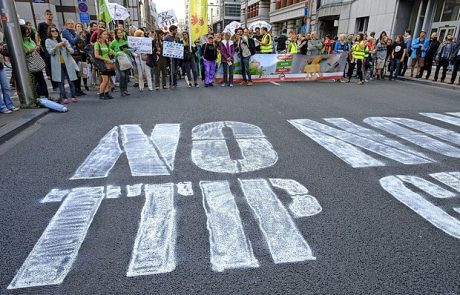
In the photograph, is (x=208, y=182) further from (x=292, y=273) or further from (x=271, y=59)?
(x=271, y=59)

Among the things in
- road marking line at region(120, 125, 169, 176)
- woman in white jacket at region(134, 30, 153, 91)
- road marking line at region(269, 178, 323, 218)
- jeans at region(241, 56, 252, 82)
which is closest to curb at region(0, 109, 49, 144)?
road marking line at region(120, 125, 169, 176)

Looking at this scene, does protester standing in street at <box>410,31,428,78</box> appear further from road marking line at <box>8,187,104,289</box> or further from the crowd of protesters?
road marking line at <box>8,187,104,289</box>

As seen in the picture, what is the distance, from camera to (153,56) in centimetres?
1083

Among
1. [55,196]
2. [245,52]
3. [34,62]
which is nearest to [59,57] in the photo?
[34,62]

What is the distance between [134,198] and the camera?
339 cm

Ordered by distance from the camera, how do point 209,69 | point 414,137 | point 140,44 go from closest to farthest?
1. point 414,137
2. point 140,44
3. point 209,69

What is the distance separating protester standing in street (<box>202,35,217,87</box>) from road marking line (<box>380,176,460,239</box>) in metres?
8.81

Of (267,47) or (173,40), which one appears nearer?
(173,40)

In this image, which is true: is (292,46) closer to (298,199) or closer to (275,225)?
(298,199)

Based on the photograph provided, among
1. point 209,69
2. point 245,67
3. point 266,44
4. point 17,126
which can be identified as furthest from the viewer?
point 266,44

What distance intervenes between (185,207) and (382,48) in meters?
13.1

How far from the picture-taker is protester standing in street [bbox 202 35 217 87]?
11.5m

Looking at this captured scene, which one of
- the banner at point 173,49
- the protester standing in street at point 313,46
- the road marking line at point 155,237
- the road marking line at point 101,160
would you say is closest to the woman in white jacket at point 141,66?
the banner at point 173,49

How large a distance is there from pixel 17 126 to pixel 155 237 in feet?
15.7
